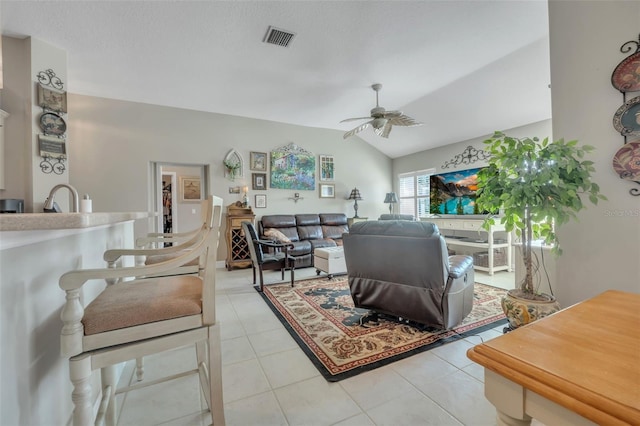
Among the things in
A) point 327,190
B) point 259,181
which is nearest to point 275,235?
point 259,181

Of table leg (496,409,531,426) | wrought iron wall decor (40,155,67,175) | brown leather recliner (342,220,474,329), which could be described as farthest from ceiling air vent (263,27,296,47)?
table leg (496,409,531,426)

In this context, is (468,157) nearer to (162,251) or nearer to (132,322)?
(162,251)

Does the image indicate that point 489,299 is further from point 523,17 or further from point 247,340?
point 523,17

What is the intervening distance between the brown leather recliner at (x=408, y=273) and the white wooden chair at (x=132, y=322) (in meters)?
1.46

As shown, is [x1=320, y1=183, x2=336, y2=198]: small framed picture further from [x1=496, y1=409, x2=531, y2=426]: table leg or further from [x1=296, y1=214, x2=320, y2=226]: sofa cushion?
[x1=496, y1=409, x2=531, y2=426]: table leg

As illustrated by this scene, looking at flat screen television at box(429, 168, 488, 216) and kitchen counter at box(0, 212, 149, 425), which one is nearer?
kitchen counter at box(0, 212, 149, 425)

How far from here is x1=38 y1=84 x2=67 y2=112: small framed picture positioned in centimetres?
283

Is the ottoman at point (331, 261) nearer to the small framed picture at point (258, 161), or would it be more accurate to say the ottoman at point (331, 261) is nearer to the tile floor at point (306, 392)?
the tile floor at point (306, 392)

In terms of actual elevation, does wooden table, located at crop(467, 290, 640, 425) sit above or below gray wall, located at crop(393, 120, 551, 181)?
below

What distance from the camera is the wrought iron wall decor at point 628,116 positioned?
1541 mm

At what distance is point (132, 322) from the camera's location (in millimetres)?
969

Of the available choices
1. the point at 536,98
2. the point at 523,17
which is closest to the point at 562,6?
the point at 523,17

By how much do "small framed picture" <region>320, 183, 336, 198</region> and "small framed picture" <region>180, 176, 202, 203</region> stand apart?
3.23m

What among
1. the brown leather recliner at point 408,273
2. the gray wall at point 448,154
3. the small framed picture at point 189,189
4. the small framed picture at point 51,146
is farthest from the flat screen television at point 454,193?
the small framed picture at point 51,146
